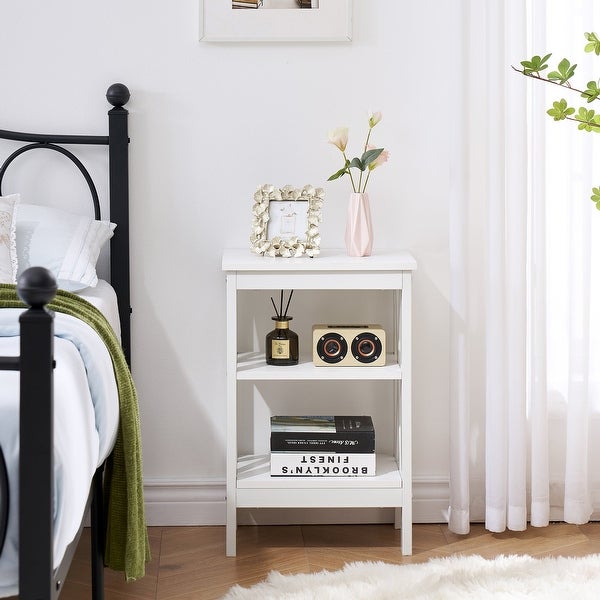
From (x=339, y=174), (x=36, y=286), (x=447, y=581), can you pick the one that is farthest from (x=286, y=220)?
(x=36, y=286)

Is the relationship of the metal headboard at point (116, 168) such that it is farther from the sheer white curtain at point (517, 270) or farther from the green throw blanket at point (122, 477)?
the sheer white curtain at point (517, 270)

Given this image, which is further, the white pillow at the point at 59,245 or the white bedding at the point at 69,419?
the white pillow at the point at 59,245

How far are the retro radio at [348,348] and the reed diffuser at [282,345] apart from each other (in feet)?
0.22

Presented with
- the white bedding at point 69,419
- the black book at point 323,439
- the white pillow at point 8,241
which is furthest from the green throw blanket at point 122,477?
the black book at point 323,439

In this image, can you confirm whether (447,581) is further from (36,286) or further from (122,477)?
(36,286)

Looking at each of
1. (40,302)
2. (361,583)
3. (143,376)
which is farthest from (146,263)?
(40,302)

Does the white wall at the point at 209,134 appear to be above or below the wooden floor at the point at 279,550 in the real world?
above

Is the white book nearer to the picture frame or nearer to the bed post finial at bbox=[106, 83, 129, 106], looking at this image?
the bed post finial at bbox=[106, 83, 129, 106]

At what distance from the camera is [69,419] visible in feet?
4.58

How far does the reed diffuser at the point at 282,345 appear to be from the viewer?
2.40 meters

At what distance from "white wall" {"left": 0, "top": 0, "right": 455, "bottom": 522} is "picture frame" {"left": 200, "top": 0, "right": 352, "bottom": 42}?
0.12 ft

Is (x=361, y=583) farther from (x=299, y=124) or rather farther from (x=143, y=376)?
(x=299, y=124)

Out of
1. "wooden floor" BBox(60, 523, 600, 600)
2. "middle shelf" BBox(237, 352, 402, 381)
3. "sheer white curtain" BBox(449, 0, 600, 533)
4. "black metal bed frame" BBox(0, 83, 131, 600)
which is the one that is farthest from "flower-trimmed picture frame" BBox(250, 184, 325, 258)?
"black metal bed frame" BBox(0, 83, 131, 600)

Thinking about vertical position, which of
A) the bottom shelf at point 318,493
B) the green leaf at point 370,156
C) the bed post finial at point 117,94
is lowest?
the bottom shelf at point 318,493
